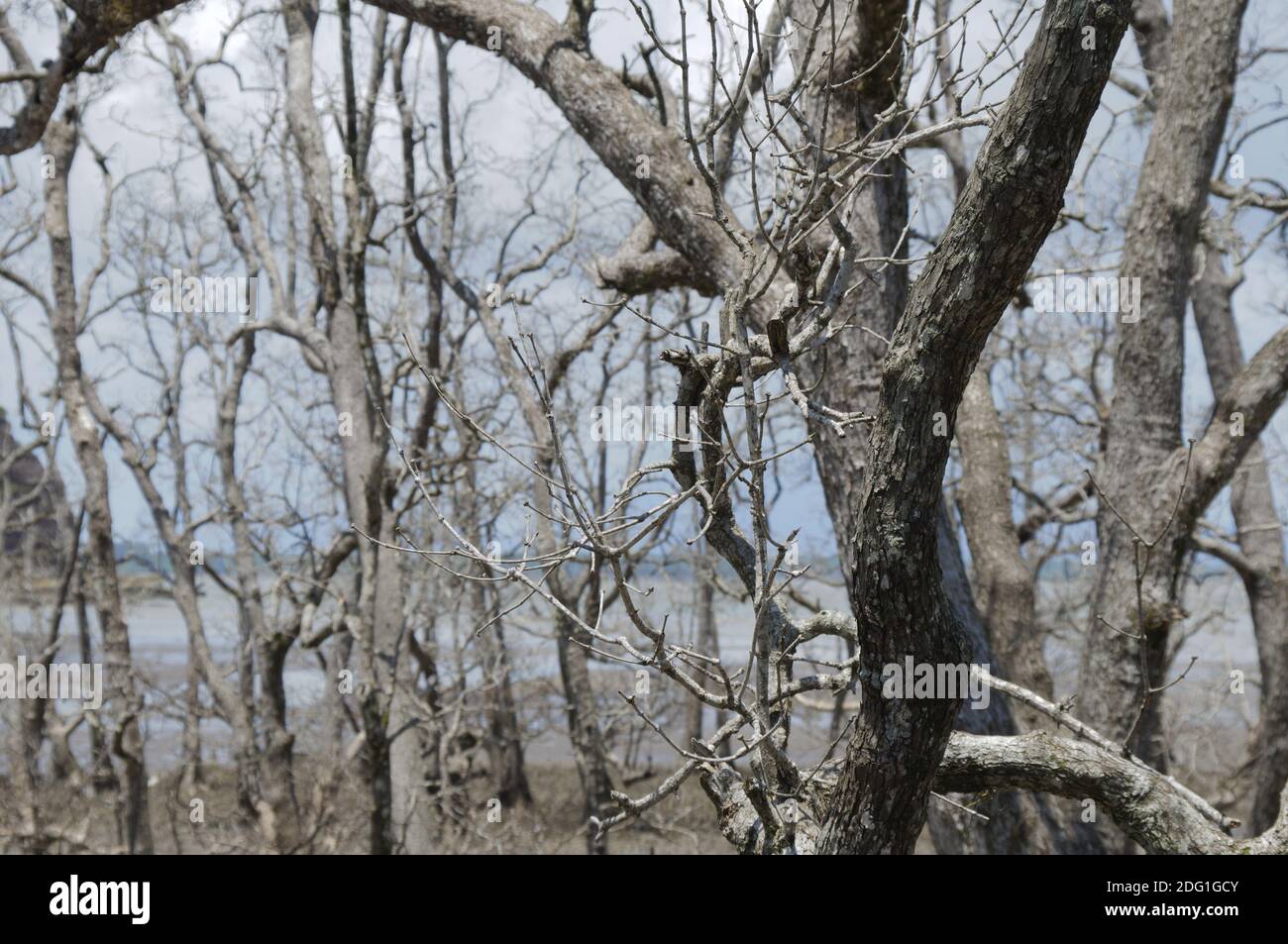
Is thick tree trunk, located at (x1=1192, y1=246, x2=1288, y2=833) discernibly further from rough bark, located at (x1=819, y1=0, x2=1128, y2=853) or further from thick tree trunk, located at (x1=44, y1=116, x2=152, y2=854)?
thick tree trunk, located at (x1=44, y1=116, x2=152, y2=854)

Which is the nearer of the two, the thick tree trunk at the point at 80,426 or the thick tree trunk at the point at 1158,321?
the thick tree trunk at the point at 1158,321

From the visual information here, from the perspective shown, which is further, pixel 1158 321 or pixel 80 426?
pixel 80 426

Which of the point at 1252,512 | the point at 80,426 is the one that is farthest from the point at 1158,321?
the point at 80,426

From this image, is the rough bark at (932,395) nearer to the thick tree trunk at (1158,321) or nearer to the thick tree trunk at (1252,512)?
the thick tree trunk at (1158,321)

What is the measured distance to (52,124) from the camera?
8883 mm

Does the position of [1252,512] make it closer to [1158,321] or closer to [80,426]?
A: [1158,321]

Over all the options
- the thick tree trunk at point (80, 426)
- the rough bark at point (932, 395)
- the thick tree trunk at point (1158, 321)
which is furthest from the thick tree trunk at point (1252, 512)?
the thick tree trunk at point (80, 426)

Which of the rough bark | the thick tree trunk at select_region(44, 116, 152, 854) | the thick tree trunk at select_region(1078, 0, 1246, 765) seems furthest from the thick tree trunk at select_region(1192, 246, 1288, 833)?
the thick tree trunk at select_region(44, 116, 152, 854)

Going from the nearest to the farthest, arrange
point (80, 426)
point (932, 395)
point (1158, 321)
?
1. point (932, 395)
2. point (1158, 321)
3. point (80, 426)

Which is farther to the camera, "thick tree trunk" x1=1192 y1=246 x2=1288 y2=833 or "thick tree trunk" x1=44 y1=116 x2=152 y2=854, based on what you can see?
"thick tree trunk" x1=44 y1=116 x2=152 y2=854
